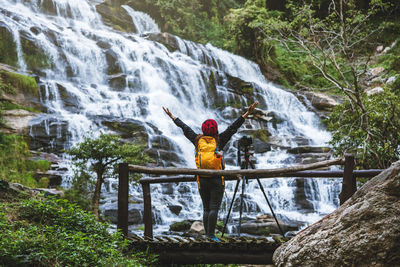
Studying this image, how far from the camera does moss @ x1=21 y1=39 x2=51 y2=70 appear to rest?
55.0 feet

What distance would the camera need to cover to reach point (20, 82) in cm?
1402

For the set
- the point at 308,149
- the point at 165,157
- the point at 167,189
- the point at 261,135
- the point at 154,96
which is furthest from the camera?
the point at 154,96

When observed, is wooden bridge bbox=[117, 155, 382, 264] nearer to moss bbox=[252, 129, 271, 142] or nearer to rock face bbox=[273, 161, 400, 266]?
rock face bbox=[273, 161, 400, 266]

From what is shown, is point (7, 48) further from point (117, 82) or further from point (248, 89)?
point (248, 89)

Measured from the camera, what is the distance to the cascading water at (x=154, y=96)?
37.7 ft

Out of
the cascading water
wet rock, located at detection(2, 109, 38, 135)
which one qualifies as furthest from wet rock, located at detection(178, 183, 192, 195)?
wet rock, located at detection(2, 109, 38, 135)

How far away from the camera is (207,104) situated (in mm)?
20453

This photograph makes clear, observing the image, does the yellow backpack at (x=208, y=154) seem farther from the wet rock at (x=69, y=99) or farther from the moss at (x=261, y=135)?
the moss at (x=261, y=135)

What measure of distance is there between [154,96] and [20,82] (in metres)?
6.46

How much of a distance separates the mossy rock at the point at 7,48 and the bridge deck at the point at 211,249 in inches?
596

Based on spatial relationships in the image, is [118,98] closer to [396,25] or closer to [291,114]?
[291,114]

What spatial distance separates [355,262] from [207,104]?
17.9m

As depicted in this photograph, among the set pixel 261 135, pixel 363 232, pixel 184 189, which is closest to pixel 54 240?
pixel 363 232

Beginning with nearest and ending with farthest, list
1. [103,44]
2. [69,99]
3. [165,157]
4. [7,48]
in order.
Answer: [165,157], [69,99], [7,48], [103,44]
